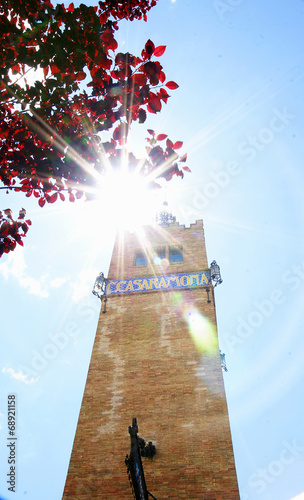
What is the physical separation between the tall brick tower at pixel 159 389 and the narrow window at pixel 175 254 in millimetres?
71

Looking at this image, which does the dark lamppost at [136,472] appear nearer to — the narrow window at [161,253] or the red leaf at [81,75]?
the red leaf at [81,75]

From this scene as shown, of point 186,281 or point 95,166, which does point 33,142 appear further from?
point 186,281

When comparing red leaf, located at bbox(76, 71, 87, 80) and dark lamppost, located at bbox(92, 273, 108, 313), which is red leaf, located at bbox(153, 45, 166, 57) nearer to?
red leaf, located at bbox(76, 71, 87, 80)

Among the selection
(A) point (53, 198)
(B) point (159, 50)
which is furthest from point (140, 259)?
(B) point (159, 50)

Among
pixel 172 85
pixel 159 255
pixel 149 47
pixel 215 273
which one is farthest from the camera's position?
pixel 159 255

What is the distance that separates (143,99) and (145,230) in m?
13.5

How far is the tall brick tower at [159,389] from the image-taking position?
9.75 metres

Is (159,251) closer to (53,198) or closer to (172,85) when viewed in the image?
(53,198)

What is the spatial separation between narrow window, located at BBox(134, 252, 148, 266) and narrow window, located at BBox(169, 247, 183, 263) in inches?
49.1

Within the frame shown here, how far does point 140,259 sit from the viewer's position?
1688cm

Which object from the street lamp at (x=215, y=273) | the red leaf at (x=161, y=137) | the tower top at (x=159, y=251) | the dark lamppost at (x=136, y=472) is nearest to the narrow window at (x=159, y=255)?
the tower top at (x=159, y=251)

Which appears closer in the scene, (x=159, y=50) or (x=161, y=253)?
(x=159, y=50)

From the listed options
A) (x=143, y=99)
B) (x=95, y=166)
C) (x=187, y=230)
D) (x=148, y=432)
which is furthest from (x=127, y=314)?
(x=143, y=99)

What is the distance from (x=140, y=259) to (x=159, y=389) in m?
6.83
